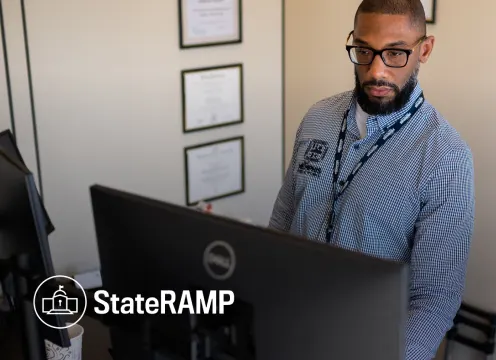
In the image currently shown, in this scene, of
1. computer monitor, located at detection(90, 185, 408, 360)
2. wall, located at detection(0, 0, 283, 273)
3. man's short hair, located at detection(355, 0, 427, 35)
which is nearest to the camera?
computer monitor, located at detection(90, 185, 408, 360)

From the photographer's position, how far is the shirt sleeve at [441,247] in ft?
4.99

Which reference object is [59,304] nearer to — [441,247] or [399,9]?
[441,247]

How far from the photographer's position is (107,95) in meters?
2.80

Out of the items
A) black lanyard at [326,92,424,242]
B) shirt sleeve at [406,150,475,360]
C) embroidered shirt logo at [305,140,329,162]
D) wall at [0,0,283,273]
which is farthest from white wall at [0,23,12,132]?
shirt sleeve at [406,150,475,360]

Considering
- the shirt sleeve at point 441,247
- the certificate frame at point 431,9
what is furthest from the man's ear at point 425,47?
the certificate frame at point 431,9

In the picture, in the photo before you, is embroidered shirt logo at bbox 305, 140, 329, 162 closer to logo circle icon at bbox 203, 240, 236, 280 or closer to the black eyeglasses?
the black eyeglasses

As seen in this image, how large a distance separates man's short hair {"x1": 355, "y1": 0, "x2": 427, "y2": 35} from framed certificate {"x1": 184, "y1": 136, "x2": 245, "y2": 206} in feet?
5.05

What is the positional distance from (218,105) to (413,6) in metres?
1.58

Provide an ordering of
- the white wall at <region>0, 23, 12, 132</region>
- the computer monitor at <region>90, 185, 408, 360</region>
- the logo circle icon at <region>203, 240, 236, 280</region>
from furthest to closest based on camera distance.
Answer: the white wall at <region>0, 23, 12, 132</region>
the logo circle icon at <region>203, 240, 236, 280</region>
the computer monitor at <region>90, 185, 408, 360</region>

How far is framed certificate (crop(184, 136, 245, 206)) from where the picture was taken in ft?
10.4

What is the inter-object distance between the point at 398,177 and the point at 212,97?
1.61 metres

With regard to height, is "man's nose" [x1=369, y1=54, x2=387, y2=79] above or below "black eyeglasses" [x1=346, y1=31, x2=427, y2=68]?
below

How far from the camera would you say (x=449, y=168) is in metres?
1.61

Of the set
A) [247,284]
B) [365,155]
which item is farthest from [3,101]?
[247,284]
